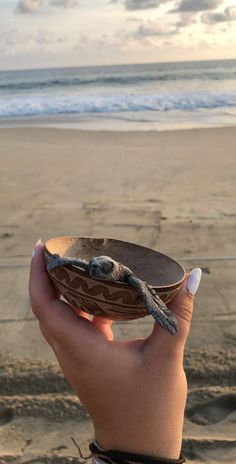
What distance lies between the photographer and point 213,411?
271 centimetres

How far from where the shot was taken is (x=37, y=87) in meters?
29.9

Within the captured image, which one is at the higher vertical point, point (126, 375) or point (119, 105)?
point (126, 375)

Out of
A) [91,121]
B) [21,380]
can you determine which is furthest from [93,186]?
[91,121]

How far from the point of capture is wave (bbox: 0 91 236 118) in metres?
17.5

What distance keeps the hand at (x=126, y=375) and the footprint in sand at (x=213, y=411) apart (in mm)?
1438

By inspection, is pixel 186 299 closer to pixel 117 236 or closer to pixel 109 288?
pixel 109 288

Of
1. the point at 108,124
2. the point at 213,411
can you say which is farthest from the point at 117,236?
the point at 108,124

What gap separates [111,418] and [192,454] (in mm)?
1321

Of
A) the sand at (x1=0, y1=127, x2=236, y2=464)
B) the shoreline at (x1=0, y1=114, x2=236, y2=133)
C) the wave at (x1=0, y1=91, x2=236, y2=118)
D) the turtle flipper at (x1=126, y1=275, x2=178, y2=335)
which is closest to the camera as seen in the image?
the turtle flipper at (x1=126, y1=275, x2=178, y2=335)

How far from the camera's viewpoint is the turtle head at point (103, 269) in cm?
122

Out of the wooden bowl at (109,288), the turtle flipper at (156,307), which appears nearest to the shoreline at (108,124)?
the wooden bowl at (109,288)

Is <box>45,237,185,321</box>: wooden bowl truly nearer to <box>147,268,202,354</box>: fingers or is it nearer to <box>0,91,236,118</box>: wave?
<box>147,268,202,354</box>: fingers

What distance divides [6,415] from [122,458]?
1.60m

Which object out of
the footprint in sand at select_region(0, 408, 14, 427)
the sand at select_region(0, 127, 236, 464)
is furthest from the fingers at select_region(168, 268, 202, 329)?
the footprint in sand at select_region(0, 408, 14, 427)
